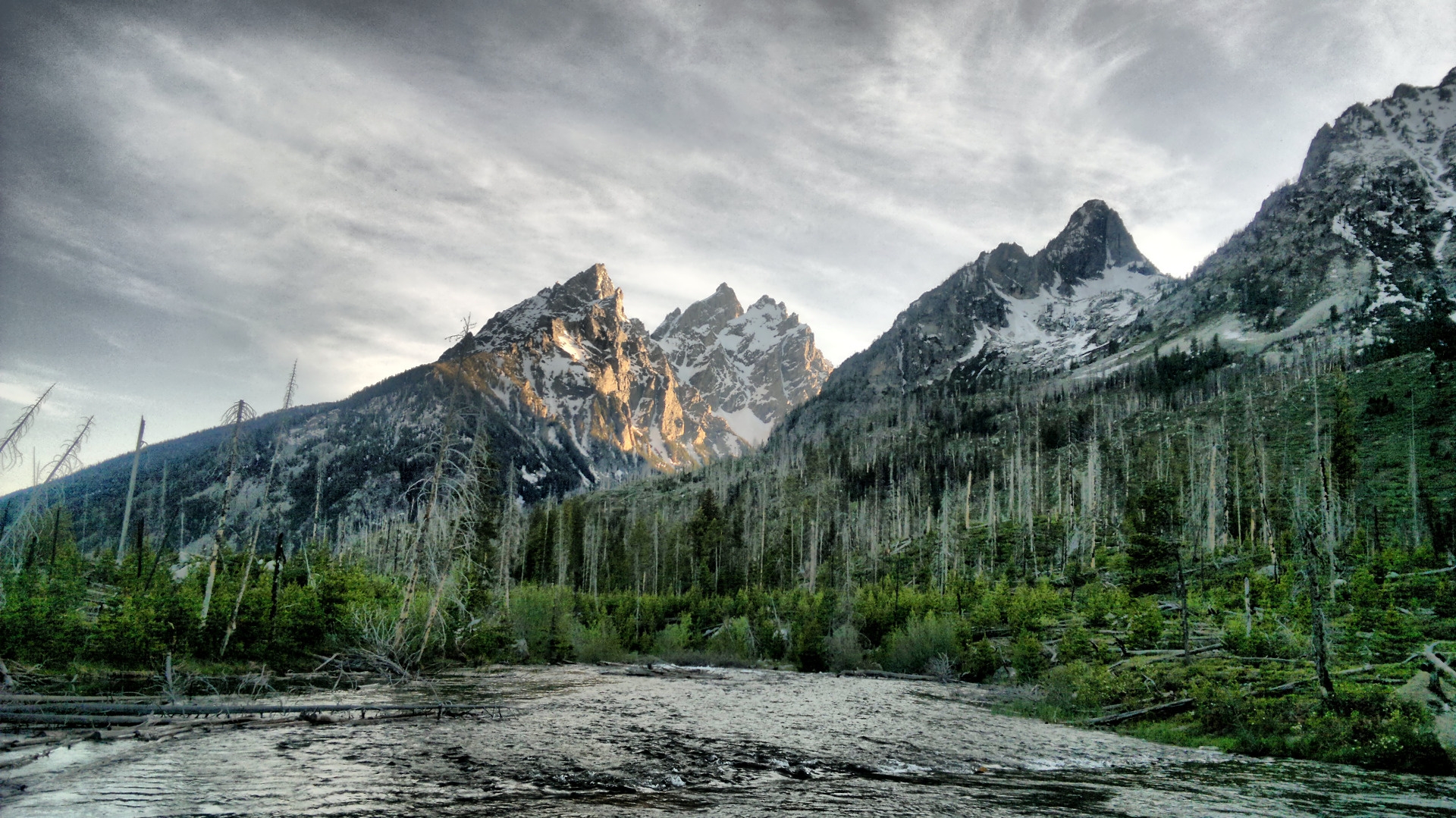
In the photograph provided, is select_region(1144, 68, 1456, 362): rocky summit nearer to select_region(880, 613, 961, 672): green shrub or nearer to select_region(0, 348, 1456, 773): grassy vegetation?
select_region(0, 348, 1456, 773): grassy vegetation

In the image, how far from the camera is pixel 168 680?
20469mm

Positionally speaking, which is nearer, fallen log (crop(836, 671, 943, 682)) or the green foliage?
the green foliage

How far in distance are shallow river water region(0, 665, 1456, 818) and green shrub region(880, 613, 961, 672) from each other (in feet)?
75.6

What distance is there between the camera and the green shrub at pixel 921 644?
1982 inches

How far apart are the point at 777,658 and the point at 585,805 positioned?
161ft

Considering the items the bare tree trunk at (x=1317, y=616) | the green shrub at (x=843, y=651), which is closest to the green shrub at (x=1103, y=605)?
the green shrub at (x=843, y=651)

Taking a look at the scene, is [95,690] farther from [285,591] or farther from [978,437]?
[978,437]

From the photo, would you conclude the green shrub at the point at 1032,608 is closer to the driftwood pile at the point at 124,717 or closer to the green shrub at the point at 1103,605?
the green shrub at the point at 1103,605

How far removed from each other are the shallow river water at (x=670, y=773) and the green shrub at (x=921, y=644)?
75.6 ft

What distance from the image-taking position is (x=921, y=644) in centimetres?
5109

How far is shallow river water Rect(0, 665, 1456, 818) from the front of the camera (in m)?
12.8

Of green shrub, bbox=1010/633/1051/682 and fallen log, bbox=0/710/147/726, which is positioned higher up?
fallen log, bbox=0/710/147/726

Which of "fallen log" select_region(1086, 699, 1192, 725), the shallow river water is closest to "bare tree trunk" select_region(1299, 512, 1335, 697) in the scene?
the shallow river water


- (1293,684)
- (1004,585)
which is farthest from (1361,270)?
(1293,684)
